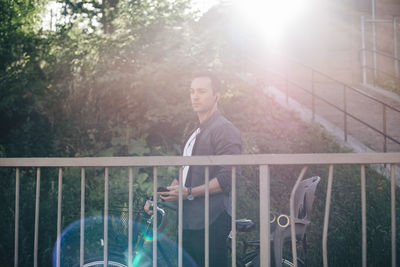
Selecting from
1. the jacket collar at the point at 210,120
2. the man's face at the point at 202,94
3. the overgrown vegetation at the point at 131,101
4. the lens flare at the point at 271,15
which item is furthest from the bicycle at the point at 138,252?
the lens flare at the point at 271,15

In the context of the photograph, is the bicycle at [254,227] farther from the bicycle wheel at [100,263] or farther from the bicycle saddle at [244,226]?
the bicycle wheel at [100,263]

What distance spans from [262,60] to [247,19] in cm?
221

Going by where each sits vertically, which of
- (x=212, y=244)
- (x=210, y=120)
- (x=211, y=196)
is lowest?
(x=212, y=244)

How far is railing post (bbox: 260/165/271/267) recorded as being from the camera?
2.36 meters

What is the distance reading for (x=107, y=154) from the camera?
22.3 ft

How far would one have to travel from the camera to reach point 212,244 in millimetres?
2633

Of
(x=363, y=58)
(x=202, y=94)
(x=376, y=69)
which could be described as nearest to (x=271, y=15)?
(x=363, y=58)

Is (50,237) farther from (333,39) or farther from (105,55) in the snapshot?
(333,39)

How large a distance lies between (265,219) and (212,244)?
0.48 meters

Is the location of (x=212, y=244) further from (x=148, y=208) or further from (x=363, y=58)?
(x=363, y=58)

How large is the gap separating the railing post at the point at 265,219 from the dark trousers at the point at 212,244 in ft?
1.21

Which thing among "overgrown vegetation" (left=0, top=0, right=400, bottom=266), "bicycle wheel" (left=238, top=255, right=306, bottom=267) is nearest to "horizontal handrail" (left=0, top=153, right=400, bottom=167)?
"bicycle wheel" (left=238, top=255, right=306, bottom=267)

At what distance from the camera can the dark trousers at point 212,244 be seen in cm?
263

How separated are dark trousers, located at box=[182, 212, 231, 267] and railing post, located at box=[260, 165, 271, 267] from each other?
37 centimetres
